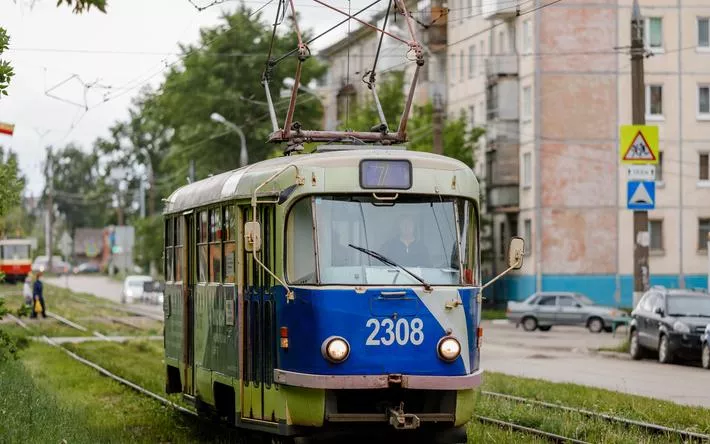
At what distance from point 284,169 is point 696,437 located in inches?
207

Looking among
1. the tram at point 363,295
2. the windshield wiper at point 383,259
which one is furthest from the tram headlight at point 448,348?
the windshield wiper at point 383,259

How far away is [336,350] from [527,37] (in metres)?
49.4

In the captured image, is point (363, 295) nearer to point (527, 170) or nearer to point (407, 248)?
point (407, 248)

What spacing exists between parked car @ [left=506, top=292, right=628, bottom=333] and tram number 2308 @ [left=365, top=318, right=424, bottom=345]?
37.5m

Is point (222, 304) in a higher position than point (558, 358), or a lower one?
higher

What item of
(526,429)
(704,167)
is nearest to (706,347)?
(526,429)

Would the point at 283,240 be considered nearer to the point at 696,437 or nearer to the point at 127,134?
the point at 696,437

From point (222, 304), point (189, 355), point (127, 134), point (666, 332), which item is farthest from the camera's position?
point (127, 134)

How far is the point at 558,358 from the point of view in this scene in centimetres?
3469

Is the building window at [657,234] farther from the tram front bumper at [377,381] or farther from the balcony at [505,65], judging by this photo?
the tram front bumper at [377,381]

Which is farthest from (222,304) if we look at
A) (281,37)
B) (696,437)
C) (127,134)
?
(127,134)

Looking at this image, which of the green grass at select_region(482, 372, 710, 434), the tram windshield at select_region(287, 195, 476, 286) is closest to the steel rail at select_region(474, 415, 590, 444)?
the green grass at select_region(482, 372, 710, 434)

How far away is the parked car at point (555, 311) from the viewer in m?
50.2

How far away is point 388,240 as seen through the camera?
1337 centimetres
